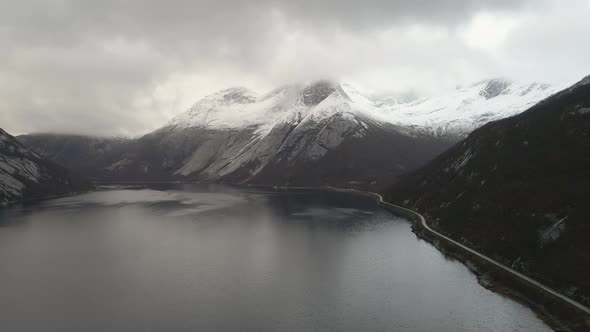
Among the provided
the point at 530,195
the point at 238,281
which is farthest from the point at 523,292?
the point at 238,281

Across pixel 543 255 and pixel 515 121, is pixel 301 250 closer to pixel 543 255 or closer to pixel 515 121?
pixel 543 255

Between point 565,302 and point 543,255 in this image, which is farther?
point 543,255

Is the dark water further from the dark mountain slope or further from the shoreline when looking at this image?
the dark mountain slope

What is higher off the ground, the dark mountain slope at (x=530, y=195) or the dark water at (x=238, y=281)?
the dark mountain slope at (x=530, y=195)

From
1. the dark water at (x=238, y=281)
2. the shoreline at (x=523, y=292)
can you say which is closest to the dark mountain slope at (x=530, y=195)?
the shoreline at (x=523, y=292)

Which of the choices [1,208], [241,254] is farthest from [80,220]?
[241,254]

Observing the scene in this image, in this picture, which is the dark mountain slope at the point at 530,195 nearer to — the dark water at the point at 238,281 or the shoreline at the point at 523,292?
the shoreline at the point at 523,292
